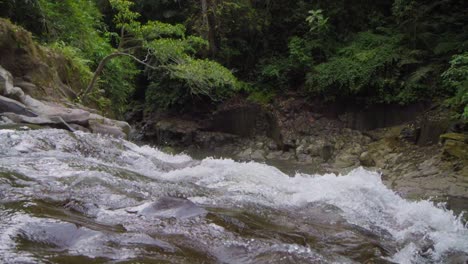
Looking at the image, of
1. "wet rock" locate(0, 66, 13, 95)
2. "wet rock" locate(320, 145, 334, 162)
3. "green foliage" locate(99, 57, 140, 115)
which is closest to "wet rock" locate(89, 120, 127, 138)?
"wet rock" locate(0, 66, 13, 95)

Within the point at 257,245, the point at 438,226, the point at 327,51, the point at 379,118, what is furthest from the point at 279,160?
the point at 257,245

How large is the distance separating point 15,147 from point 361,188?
5.20 m

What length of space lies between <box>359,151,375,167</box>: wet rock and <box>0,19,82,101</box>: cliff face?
8497 millimetres

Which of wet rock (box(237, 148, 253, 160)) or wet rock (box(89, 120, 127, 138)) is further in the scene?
wet rock (box(237, 148, 253, 160))

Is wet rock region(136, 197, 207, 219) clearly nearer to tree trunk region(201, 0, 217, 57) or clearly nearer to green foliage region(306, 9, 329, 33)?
green foliage region(306, 9, 329, 33)

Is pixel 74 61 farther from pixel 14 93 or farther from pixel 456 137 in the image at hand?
pixel 456 137

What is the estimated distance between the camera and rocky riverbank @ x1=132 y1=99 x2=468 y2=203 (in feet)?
34.8

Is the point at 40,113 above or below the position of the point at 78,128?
above

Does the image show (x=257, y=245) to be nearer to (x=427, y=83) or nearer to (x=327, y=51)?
(x=427, y=83)

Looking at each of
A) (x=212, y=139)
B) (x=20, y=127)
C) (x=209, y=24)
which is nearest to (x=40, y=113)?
(x=20, y=127)

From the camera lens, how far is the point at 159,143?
1917cm

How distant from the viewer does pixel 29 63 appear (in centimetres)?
1053

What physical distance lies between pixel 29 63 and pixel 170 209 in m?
7.73

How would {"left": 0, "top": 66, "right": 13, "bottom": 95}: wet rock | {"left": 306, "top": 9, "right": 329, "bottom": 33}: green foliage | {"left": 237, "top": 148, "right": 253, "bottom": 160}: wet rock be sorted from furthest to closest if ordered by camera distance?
{"left": 306, "top": 9, "right": 329, "bottom": 33}: green foliage
{"left": 237, "top": 148, "right": 253, "bottom": 160}: wet rock
{"left": 0, "top": 66, "right": 13, "bottom": 95}: wet rock
